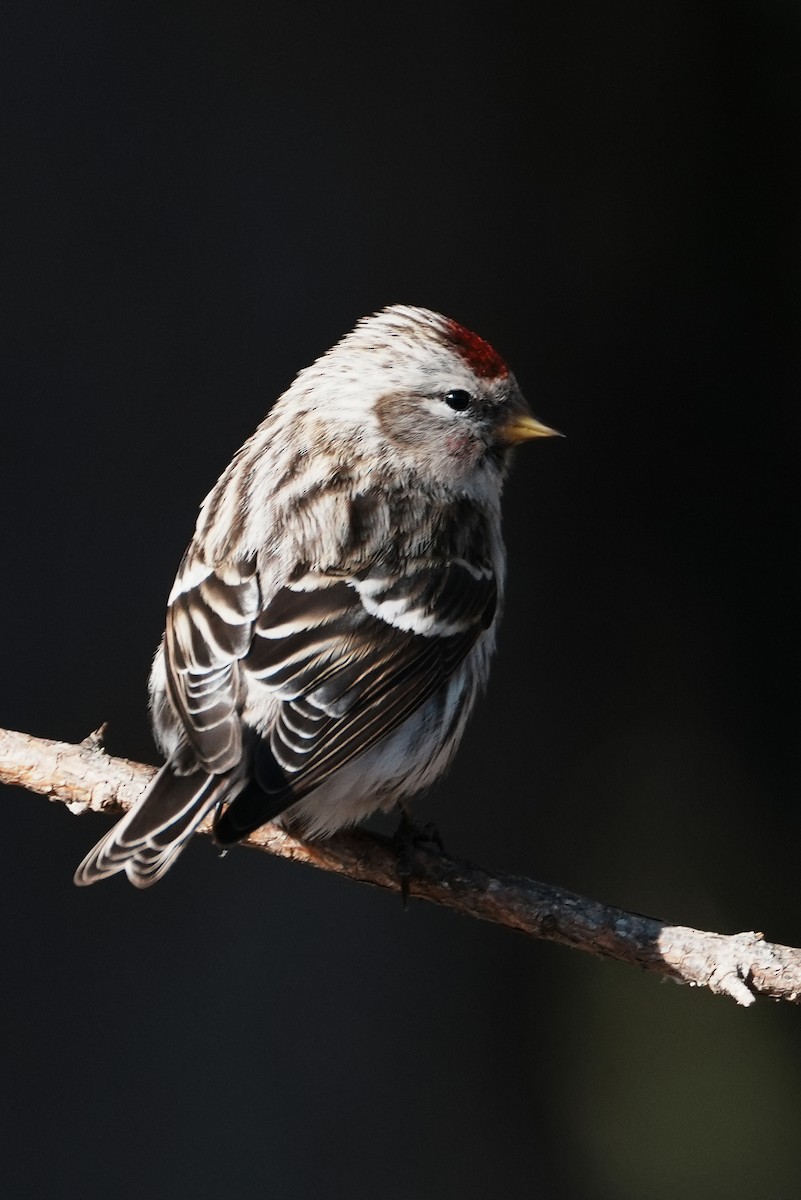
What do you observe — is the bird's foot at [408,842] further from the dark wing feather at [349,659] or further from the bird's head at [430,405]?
the bird's head at [430,405]

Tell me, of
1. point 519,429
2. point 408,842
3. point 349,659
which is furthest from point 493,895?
point 519,429

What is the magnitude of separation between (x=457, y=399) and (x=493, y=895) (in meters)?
0.90

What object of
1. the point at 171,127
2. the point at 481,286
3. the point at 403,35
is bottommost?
the point at 481,286

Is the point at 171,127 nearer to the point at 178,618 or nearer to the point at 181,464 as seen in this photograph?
the point at 181,464

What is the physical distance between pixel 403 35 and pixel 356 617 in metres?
2.15

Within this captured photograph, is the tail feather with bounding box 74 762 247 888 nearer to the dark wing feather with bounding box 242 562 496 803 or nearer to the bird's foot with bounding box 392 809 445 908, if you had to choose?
the dark wing feather with bounding box 242 562 496 803

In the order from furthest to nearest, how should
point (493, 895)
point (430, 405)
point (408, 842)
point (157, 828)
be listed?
point (430, 405)
point (408, 842)
point (493, 895)
point (157, 828)

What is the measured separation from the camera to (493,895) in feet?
7.44

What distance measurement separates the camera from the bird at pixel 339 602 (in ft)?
7.07

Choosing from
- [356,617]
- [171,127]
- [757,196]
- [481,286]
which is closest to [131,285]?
[171,127]

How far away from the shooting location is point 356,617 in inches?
92.7

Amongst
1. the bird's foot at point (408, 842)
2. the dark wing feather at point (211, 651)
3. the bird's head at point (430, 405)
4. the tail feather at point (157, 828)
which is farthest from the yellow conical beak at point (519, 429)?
the tail feather at point (157, 828)

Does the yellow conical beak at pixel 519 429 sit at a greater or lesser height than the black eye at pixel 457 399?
lesser

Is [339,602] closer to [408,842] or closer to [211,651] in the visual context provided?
[211,651]
